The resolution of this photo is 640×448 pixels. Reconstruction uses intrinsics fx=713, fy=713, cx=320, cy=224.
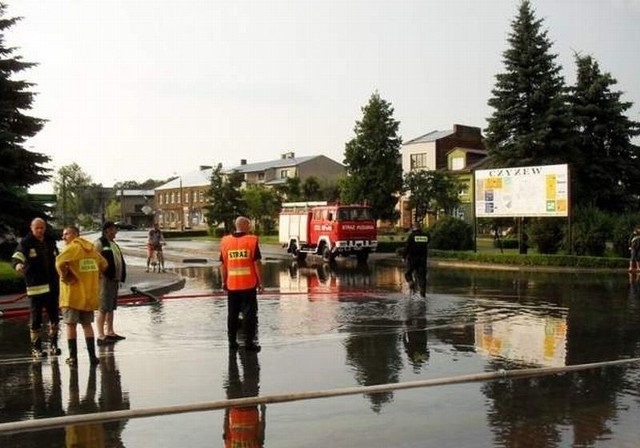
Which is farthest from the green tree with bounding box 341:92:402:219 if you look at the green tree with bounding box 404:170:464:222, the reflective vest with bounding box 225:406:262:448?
the reflective vest with bounding box 225:406:262:448

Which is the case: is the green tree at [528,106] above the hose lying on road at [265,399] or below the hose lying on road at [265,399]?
above

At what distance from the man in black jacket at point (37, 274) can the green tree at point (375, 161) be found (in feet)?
147

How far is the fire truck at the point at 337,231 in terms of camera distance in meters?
31.6

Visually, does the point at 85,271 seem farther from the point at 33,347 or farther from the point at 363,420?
the point at 363,420

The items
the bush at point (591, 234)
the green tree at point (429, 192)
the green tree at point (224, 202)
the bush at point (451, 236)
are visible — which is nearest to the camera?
the bush at point (591, 234)

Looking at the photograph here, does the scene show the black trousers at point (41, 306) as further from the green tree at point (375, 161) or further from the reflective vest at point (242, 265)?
the green tree at point (375, 161)

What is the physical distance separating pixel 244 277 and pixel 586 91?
38778mm

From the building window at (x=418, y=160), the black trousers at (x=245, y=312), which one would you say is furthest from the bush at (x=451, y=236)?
the building window at (x=418, y=160)

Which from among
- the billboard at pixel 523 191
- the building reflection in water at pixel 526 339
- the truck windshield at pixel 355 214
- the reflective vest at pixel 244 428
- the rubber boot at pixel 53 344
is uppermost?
the billboard at pixel 523 191

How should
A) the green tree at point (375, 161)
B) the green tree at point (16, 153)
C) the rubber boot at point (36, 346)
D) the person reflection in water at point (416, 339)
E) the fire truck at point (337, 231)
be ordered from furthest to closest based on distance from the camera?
the green tree at point (375, 161) < the fire truck at point (337, 231) < the green tree at point (16, 153) < the rubber boot at point (36, 346) < the person reflection in water at point (416, 339)

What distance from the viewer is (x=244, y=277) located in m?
9.78

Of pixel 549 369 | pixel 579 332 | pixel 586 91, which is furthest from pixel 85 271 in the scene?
pixel 586 91

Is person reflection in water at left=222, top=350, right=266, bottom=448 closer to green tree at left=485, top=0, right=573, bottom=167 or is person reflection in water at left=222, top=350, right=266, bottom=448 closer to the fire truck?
the fire truck

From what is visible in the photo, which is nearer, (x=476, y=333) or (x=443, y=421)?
(x=443, y=421)
